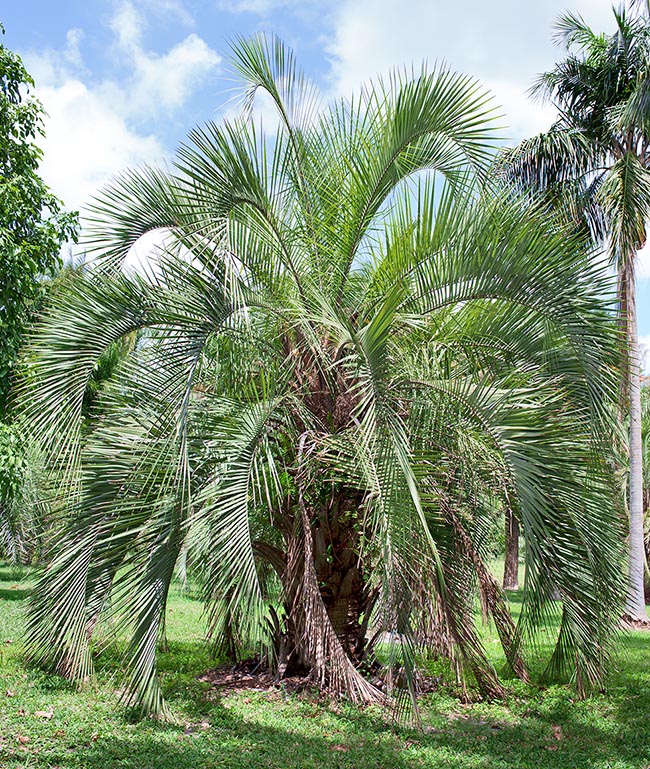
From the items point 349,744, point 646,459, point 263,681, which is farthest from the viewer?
point 646,459

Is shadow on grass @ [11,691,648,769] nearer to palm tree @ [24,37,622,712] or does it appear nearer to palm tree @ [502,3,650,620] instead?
palm tree @ [24,37,622,712]

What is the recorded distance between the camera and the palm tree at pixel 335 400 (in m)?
5.20

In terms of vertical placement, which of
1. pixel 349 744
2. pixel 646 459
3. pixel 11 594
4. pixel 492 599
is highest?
pixel 646 459

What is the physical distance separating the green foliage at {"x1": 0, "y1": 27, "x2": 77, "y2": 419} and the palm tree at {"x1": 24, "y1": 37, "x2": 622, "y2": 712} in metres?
3.85

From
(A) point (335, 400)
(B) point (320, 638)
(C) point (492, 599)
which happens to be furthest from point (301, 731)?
(A) point (335, 400)

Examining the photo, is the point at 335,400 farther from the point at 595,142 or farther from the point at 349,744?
the point at 595,142

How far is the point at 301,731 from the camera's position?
18.4 feet

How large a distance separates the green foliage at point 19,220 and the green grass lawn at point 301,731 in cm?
471

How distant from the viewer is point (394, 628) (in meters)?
4.98

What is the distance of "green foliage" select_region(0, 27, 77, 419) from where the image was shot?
9.57m

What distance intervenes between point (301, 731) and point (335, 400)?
8.76 ft

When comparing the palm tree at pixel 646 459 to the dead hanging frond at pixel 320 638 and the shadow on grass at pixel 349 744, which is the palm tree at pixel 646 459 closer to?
the shadow on grass at pixel 349 744

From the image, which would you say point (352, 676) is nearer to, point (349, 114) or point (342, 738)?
point (342, 738)

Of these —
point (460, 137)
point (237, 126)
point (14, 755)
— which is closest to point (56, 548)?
point (14, 755)
